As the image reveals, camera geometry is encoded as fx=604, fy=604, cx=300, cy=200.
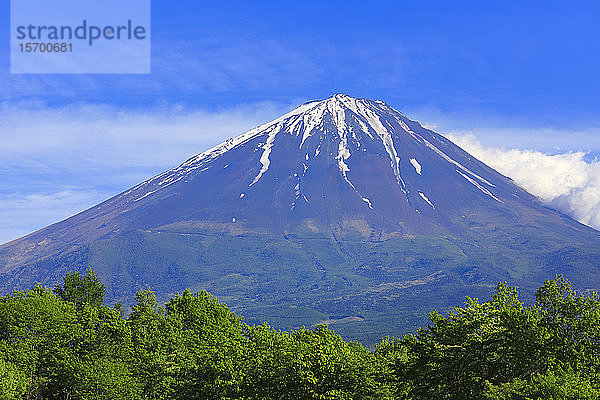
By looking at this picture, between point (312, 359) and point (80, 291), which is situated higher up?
point (80, 291)

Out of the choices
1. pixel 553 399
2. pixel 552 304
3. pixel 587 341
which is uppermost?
pixel 552 304

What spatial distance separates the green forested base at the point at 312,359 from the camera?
38.1 metres

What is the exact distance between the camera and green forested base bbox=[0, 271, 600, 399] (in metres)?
38.1

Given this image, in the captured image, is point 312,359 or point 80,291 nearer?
point 312,359

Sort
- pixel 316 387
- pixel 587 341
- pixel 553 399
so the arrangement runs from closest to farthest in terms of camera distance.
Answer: pixel 553 399 → pixel 587 341 → pixel 316 387

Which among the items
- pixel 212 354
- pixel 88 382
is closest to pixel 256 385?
pixel 212 354

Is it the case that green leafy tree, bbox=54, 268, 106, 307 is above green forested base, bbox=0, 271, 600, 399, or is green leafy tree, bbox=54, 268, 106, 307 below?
above

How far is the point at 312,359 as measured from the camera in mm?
40438

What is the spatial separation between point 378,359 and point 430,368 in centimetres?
504

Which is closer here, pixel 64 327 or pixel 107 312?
pixel 64 327

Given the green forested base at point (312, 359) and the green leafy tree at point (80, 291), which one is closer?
the green forested base at point (312, 359)

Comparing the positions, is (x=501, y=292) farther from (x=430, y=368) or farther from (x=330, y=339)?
(x=330, y=339)

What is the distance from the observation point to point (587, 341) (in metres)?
37.5

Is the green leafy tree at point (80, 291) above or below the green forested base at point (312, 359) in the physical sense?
above
